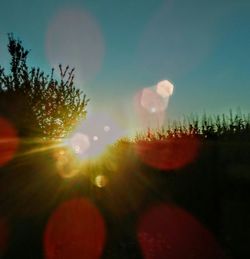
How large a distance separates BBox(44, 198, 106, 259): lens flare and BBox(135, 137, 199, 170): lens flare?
2483 mm

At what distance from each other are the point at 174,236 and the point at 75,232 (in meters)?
2.16

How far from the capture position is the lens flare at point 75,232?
7.95m

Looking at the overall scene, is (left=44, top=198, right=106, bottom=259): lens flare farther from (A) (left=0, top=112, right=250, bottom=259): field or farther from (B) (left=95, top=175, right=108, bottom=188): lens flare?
(B) (left=95, top=175, right=108, bottom=188): lens flare

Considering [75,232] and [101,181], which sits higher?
[101,181]

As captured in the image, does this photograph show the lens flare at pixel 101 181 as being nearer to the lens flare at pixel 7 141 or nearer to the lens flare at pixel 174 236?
the lens flare at pixel 174 236

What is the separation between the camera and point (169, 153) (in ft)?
43.7

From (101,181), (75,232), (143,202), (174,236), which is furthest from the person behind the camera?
(101,181)

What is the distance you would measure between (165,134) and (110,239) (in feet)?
27.9

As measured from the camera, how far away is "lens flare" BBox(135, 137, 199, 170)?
1227 centimetres

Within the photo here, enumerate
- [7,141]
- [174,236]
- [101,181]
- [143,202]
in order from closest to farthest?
[174,236] < [143,202] < [101,181] < [7,141]

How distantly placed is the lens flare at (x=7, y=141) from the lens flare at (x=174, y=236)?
26.1 ft

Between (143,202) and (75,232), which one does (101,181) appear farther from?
(75,232)

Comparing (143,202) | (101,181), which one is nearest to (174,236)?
(143,202)

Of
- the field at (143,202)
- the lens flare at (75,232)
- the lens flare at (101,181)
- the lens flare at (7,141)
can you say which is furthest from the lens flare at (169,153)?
the lens flare at (7,141)
